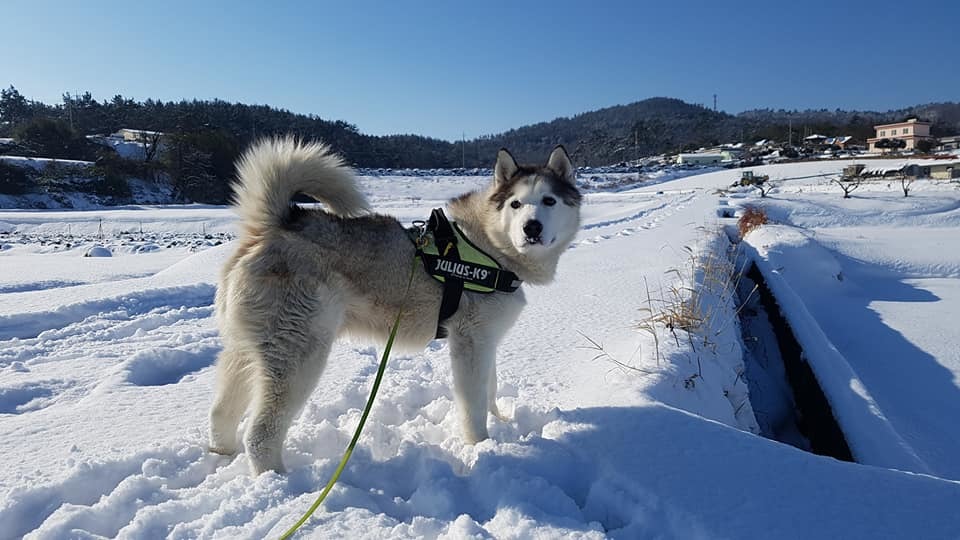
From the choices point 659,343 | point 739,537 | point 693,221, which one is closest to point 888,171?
point 693,221

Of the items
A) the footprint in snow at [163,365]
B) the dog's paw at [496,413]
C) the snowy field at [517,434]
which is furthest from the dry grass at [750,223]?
the footprint in snow at [163,365]

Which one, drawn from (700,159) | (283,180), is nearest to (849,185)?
(283,180)

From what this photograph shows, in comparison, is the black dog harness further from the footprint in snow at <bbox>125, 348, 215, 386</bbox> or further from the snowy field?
the footprint in snow at <bbox>125, 348, 215, 386</bbox>

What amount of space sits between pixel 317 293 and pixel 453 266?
0.82 meters

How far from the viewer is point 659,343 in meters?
4.50

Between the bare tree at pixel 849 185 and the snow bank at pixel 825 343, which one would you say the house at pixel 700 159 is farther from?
the snow bank at pixel 825 343

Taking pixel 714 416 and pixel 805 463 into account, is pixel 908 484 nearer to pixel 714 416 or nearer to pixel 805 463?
pixel 805 463

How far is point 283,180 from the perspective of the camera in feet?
9.93

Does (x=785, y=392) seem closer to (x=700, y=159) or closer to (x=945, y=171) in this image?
(x=945, y=171)

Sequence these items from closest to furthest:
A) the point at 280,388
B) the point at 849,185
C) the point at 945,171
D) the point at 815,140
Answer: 1. the point at 280,388
2. the point at 849,185
3. the point at 945,171
4. the point at 815,140

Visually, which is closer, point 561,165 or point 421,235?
point 421,235

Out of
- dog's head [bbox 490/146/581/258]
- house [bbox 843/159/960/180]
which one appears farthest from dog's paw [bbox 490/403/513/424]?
house [bbox 843/159/960/180]

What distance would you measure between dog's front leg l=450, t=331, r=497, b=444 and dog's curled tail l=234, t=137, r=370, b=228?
113cm

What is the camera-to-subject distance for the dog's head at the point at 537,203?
3230 millimetres
